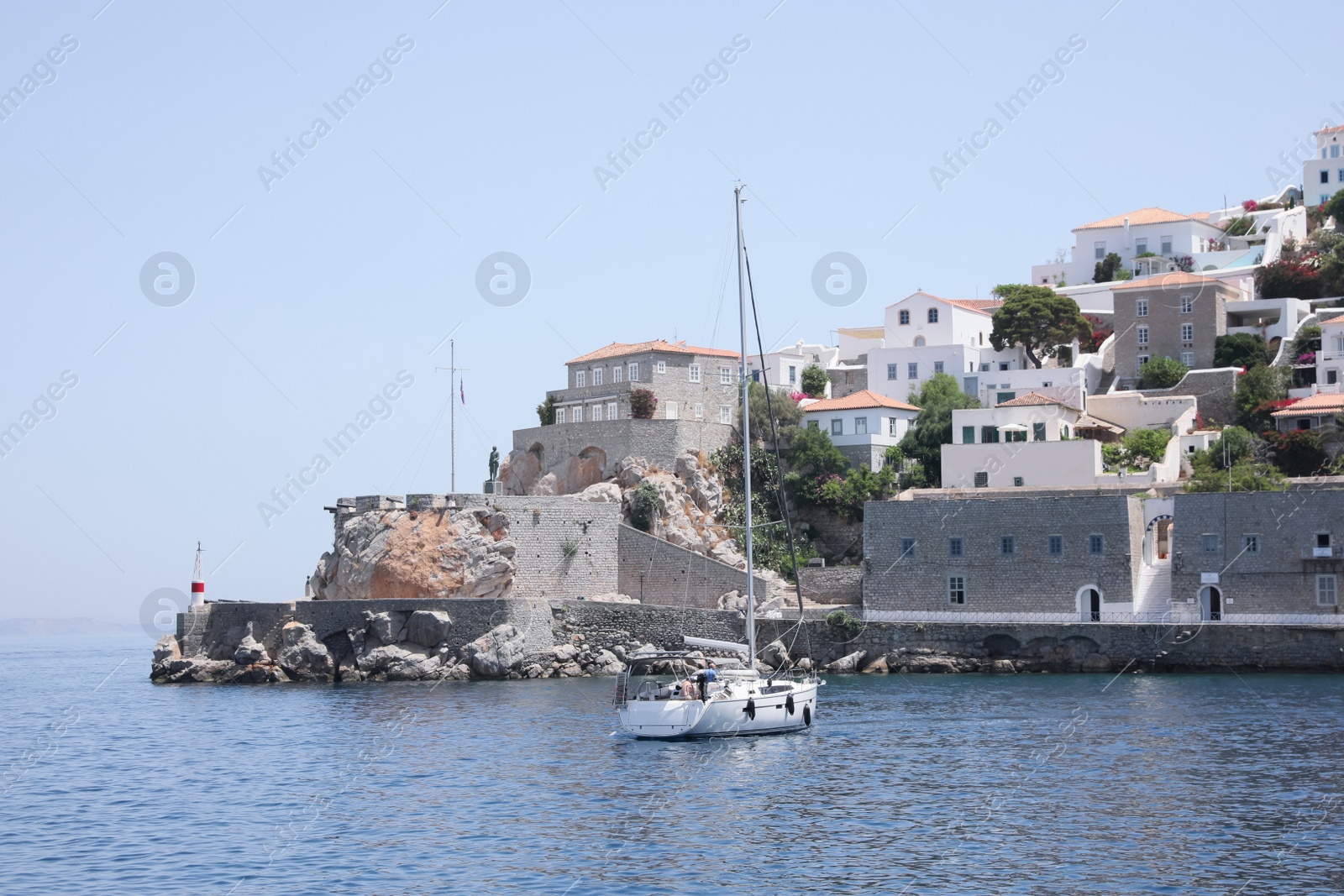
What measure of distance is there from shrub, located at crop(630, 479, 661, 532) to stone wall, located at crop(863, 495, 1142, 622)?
8.91 metres

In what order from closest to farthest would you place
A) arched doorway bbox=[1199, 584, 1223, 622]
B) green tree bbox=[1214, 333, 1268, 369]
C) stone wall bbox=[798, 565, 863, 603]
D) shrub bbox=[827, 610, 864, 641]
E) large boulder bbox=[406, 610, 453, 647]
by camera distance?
arched doorway bbox=[1199, 584, 1223, 622]
shrub bbox=[827, 610, 864, 641]
large boulder bbox=[406, 610, 453, 647]
stone wall bbox=[798, 565, 863, 603]
green tree bbox=[1214, 333, 1268, 369]

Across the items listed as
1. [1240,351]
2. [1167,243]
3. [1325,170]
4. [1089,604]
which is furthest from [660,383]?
[1325,170]

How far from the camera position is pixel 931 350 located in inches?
2462

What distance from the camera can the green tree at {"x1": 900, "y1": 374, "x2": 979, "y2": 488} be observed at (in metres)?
54.4

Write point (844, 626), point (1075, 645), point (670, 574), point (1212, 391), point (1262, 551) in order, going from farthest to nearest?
point (1212, 391), point (670, 574), point (844, 626), point (1075, 645), point (1262, 551)

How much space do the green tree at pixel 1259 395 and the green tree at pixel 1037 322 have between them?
831 centimetres

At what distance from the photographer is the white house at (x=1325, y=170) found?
83.3 m

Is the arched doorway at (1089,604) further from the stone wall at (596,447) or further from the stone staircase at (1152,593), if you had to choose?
the stone wall at (596,447)

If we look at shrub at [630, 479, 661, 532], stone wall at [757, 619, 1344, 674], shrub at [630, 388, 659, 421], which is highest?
shrub at [630, 388, 659, 421]

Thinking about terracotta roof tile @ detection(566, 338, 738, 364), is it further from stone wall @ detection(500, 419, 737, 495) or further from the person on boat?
the person on boat

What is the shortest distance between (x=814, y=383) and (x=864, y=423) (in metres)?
8.61

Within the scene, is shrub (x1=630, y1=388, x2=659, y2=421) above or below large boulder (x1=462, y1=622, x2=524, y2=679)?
above

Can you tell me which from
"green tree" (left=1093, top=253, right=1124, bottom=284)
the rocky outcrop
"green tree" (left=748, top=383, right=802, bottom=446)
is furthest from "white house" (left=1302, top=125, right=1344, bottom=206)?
the rocky outcrop

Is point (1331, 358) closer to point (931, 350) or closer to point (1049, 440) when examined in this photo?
point (1049, 440)
